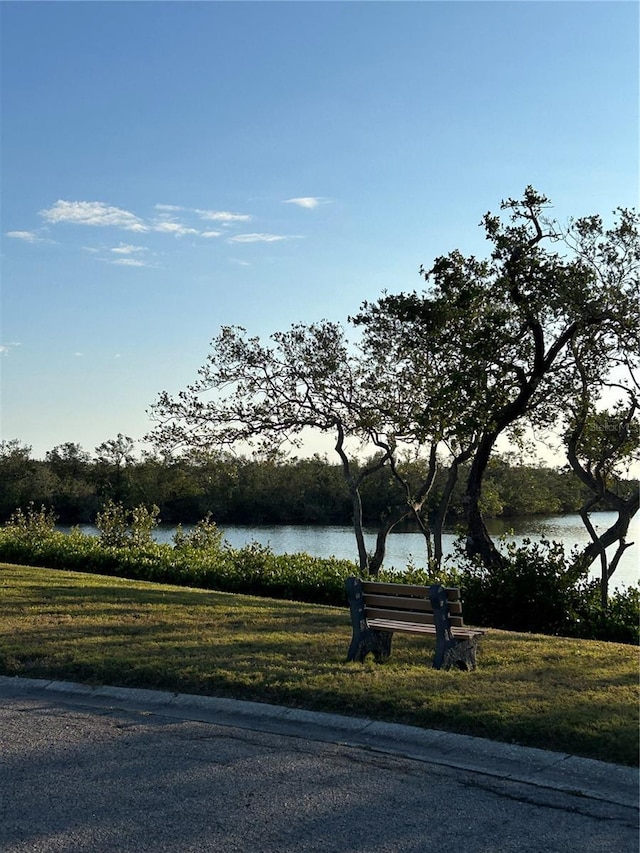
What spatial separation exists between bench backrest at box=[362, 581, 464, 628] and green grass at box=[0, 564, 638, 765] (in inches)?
16.9

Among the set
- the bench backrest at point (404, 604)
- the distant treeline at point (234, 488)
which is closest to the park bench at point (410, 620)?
the bench backrest at point (404, 604)

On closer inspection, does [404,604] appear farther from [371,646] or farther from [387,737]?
[387,737]

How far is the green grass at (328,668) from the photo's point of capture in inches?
237

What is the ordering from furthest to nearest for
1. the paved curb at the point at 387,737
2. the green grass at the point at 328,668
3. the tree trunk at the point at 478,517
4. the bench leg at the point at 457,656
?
1. the tree trunk at the point at 478,517
2. the bench leg at the point at 457,656
3. the green grass at the point at 328,668
4. the paved curb at the point at 387,737

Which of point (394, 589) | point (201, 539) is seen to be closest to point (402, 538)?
point (201, 539)

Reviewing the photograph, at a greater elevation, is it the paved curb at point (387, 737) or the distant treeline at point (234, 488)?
the distant treeline at point (234, 488)

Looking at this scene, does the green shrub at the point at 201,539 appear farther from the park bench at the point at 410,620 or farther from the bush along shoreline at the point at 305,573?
the park bench at the point at 410,620

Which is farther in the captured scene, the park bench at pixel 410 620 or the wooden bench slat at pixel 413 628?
the wooden bench slat at pixel 413 628

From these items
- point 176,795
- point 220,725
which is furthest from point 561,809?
point 220,725

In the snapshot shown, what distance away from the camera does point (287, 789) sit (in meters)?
5.06

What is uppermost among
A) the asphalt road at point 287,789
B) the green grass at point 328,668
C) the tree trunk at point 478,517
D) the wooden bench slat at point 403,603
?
the tree trunk at point 478,517

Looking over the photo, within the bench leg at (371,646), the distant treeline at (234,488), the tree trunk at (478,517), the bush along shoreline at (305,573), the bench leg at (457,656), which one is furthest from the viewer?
the distant treeline at (234,488)

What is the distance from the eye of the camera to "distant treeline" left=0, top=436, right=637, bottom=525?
1917 centimetres

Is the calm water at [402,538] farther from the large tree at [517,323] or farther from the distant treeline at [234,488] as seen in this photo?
the large tree at [517,323]
